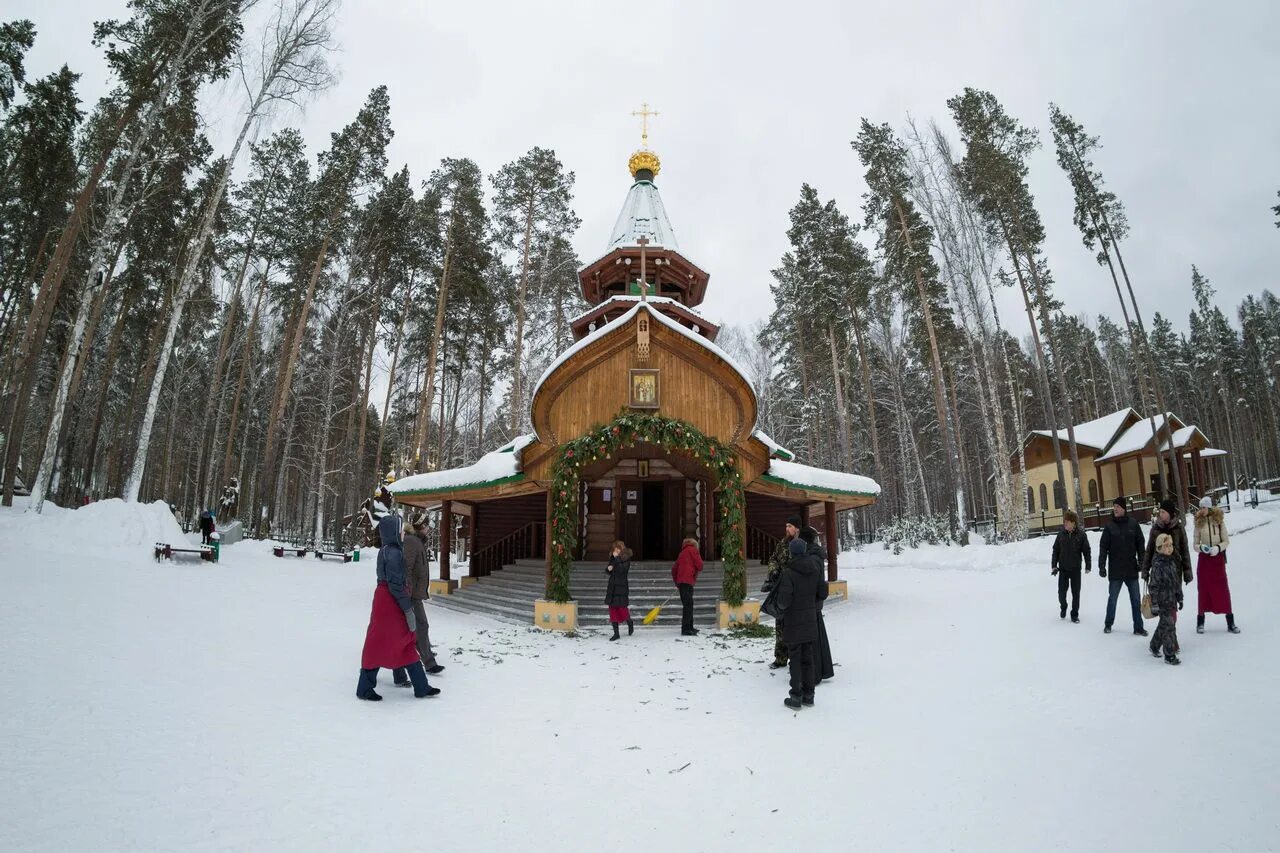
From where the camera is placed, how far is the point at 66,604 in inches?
335

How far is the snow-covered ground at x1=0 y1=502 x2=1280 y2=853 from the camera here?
3732mm

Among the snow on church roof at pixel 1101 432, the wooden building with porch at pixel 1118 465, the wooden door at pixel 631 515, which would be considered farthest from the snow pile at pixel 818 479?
the snow on church roof at pixel 1101 432

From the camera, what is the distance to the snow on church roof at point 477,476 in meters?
12.5

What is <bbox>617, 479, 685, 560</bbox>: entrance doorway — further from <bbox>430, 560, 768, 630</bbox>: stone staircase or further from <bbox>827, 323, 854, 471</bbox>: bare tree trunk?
<bbox>827, 323, 854, 471</bbox>: bare tree trunk

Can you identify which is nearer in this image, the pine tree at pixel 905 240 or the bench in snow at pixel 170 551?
the bench in snow at pixel 170 551

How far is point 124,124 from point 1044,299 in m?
29.0

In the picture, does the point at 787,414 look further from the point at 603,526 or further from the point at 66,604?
the point at 66,604

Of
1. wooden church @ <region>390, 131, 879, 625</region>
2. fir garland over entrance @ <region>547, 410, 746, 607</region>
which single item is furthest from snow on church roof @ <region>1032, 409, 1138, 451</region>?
fir garland over entrance @ <region>547, 410, 746, 607</region>

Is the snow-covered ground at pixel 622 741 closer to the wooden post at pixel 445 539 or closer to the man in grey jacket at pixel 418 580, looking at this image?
the man in grey jacket at pixel 418 580

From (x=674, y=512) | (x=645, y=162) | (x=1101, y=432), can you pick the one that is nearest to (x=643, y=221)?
(x=645, y=162)

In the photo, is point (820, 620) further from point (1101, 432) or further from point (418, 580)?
point (1101, 432)

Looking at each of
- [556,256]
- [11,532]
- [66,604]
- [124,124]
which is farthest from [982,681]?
[556,256]

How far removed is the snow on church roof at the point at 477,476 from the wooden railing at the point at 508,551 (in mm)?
2874

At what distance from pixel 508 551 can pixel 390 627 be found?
34.1 ft
